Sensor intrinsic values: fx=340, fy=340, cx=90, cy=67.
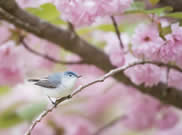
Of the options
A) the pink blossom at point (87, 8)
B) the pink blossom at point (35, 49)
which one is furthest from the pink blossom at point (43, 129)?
the pink blossom at point (87, 8)

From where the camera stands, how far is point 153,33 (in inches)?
36.6

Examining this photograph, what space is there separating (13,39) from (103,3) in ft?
1.35

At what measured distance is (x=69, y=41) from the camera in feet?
3.69

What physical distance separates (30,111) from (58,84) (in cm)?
63

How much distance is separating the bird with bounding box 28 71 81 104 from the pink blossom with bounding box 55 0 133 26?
0.52ft

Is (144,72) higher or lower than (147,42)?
lower

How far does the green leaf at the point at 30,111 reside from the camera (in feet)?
4.70

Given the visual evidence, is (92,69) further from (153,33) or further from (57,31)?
(153,33)

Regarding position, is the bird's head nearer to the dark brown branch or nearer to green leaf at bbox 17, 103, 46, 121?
the dark brown branch

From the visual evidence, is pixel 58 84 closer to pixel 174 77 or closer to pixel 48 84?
pixel 48 84

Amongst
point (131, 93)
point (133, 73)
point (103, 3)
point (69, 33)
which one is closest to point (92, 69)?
point (131, 93)

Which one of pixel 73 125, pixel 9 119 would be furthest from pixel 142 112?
pixel 9 119

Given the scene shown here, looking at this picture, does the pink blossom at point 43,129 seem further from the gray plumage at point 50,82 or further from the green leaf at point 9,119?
the gray plumage at point 50,82

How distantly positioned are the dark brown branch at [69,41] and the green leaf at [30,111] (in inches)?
16.4
